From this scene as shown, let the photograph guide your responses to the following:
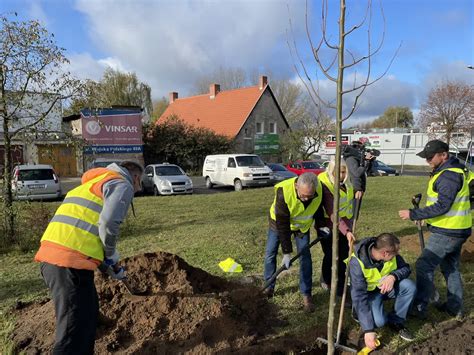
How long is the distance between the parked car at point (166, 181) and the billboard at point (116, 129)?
1113cm

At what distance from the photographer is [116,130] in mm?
28672

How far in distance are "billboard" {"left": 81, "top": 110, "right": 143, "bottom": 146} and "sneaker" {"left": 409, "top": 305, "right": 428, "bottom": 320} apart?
86.4ft

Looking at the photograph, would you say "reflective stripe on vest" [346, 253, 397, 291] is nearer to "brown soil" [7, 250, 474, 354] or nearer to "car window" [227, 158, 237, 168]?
"brown soil" [7, 250, 474, 354]

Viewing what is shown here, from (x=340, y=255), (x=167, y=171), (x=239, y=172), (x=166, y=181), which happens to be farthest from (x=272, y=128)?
(x=340, y=255)

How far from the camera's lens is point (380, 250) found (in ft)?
11.6

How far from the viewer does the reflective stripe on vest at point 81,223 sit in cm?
267

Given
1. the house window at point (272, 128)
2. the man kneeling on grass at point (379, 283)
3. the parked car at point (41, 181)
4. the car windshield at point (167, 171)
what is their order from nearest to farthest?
1. the man kneeling on grass at point (379, 283)
2. the parked car at point (41, 181)
3. the car windshield at point (167, 171)
4. the house window at point (272, 128)

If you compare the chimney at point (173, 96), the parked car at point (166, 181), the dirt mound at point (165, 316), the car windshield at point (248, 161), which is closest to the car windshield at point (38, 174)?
the parked car at point (166, 181)

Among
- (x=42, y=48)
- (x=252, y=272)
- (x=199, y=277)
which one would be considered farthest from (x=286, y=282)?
(x=42, y=48)

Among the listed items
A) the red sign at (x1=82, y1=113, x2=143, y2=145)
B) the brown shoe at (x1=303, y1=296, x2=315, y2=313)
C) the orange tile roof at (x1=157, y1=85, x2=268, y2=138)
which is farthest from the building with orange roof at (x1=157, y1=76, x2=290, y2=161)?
the brown shoe at (x1=303, y1=296, x2=315, y2=313)

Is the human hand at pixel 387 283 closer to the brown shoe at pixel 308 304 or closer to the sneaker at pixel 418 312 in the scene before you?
the sneaker at pixel 418 312

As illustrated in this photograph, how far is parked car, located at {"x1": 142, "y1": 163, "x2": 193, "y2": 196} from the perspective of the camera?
17.3m

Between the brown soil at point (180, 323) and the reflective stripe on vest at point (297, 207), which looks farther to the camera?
the reflective stripe on vest at point (297, 207)

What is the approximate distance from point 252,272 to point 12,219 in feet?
15.8
